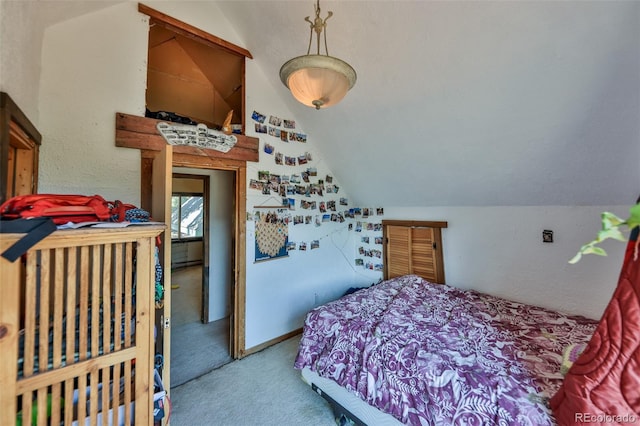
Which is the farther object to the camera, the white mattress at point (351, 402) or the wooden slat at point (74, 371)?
the white mattress at point (351, 402)

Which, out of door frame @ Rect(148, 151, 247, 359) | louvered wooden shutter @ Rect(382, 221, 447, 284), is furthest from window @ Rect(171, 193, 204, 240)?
louvered wooden shutter @ Rect(382, 221, 447, 284)

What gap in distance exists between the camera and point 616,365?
0.91 m

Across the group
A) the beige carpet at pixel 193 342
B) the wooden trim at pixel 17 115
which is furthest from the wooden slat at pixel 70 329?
the beige carpet at pixel 193 342

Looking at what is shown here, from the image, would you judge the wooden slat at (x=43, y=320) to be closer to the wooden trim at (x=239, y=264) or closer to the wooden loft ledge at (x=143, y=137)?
the wooden loft ledge at (x=143, y=137)

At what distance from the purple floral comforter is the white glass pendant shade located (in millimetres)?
1580

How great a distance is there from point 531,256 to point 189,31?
3.86 m

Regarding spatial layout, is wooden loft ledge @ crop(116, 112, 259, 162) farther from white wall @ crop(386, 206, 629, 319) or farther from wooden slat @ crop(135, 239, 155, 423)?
white wall @ crop(386, 206, 629, 319)

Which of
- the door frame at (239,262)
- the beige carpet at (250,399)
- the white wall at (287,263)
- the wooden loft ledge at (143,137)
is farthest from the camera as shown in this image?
the white wall at (287,263)

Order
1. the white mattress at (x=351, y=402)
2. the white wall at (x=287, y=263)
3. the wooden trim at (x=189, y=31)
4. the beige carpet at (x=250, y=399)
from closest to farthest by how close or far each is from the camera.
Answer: the white mattress at (x=351, y=402) → the beige carpet at (x=250, y=399) → the wooden trim at (x=189, y=31) → the white wall at (x=287, y=263)

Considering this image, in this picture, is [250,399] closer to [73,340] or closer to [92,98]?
[73,340]

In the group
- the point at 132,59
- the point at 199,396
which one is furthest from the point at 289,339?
the point at 132,59

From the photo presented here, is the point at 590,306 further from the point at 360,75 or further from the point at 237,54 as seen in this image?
the point at 237,54

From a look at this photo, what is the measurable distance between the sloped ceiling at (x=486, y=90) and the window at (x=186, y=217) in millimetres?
5313

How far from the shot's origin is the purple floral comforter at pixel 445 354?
1.29 m
